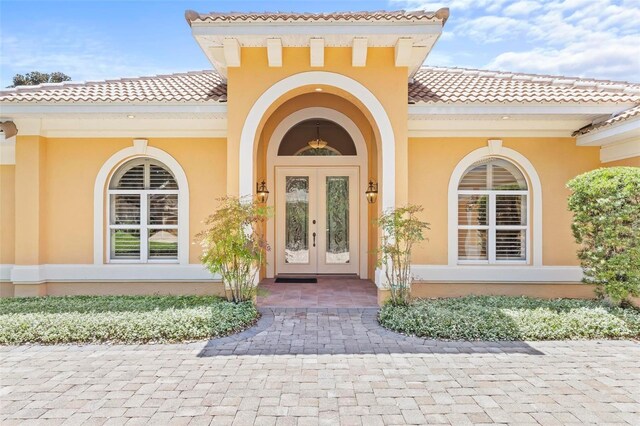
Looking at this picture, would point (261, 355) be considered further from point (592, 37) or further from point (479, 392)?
point (592, 37)

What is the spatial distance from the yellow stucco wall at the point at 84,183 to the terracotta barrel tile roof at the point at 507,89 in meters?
5.25

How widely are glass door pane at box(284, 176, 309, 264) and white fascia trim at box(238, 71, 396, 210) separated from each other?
138 inches

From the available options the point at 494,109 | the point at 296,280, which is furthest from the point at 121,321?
the point at 494,109

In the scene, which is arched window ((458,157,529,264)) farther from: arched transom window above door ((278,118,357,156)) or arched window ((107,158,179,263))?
arched window ((107,158,179,263))

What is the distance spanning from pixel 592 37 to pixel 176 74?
12514mm

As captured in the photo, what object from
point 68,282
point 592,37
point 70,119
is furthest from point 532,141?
point 68,282

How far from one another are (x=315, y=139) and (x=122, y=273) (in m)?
6.45

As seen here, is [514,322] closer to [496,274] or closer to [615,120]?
[496,274]

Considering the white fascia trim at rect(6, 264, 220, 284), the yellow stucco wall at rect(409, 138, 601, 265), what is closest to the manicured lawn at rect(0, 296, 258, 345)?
the white fascia trim at rect(6, 264, 220, 284)

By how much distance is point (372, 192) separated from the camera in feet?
34.6

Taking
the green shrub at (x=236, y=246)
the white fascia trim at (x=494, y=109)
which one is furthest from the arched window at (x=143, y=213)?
the white fascia trim at (x=494, y=109)

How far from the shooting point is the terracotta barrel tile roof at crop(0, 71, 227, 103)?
8500mm

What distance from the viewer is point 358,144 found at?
11.4 metres

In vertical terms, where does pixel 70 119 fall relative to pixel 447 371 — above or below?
above
